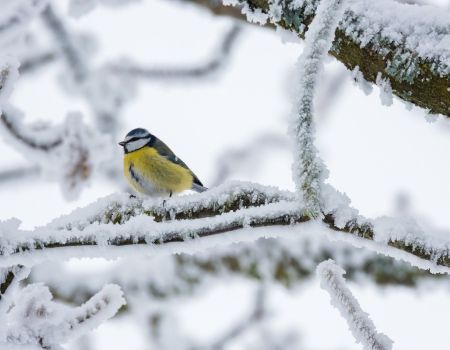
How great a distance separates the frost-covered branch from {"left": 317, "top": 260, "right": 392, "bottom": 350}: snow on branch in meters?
0.42

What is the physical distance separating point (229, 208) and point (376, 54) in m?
0.41

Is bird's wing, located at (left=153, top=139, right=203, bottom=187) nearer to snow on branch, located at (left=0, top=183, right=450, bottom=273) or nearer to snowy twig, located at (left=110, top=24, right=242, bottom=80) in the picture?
snowy twig, located at (left=110, top=24, right=242, bottom=80)

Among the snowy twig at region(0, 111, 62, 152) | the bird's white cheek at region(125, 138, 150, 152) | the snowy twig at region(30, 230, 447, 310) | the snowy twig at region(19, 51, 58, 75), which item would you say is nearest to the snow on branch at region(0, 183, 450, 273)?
the snowy twig at region(0, 111, 62, 152)

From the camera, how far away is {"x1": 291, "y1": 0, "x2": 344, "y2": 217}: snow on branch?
0.99m

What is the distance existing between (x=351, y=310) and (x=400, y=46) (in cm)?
54

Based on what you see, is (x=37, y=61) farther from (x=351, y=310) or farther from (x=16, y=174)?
(x=351, y=310)

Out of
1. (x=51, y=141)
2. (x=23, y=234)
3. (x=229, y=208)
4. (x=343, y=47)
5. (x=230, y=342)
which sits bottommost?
(x=230, y=342)

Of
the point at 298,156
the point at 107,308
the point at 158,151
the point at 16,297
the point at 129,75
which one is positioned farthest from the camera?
the point at 129,75

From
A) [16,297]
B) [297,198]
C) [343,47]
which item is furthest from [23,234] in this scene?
[343,47]

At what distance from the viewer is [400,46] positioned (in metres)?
1.32

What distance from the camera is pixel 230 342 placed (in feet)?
12.4

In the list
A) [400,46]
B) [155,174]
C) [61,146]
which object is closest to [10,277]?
[400,46]

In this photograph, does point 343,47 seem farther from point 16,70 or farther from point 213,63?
point 213,63

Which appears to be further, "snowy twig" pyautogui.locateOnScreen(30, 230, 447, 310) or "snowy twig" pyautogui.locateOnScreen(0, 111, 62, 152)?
"snowy twig" pyautogui.locateOnScreen(30, 230, 447, 310)
